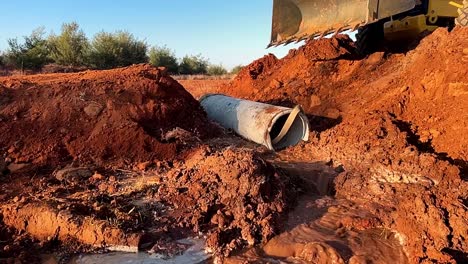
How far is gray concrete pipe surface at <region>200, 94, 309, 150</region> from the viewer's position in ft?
24.7

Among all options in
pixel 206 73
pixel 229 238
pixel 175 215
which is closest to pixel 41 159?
pixel 175 215

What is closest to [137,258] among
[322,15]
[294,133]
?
[294,133]

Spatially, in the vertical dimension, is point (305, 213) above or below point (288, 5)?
below

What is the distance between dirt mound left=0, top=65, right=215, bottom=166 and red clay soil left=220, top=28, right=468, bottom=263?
7.23 ft

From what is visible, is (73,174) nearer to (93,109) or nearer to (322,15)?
(93,109)

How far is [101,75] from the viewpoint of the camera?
885 cm

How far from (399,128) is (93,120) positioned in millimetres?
4660

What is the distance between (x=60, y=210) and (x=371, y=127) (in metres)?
4.50

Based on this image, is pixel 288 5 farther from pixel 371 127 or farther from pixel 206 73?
pixel 206 73

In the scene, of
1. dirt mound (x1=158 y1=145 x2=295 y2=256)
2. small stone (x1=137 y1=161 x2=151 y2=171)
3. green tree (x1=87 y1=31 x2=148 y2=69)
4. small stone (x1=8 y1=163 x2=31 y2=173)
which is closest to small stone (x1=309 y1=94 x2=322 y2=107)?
dirt mound (x1=158 y1=145 x2=295 y2=256)

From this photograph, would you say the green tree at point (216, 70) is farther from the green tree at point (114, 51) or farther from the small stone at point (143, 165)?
the small stone at point (143, 165)

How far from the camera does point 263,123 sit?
7559mm

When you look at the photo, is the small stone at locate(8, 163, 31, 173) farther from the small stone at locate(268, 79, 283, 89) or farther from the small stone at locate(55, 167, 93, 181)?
the small stone at locate(268, 79, 283, 89)

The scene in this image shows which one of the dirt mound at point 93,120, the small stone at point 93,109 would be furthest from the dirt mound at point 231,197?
Result: the small stone at point 93,109
